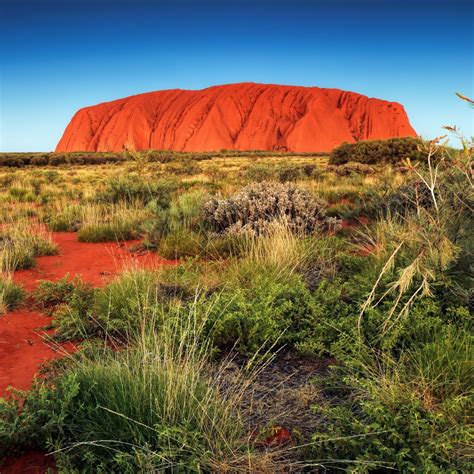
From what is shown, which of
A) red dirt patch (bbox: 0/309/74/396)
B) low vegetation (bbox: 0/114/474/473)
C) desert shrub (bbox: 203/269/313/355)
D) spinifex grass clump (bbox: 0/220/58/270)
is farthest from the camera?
spinifex grass clump (bbox: 0/220/58/270)

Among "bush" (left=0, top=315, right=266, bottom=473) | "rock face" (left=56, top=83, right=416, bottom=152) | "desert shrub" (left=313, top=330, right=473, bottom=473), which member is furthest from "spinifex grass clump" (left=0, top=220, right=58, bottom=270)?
"rock face" (left=56, top=83, right=416, bottom=152)

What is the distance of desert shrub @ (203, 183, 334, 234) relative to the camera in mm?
7254

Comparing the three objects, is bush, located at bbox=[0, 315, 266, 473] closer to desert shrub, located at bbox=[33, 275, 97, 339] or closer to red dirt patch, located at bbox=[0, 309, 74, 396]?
red dirt patch, located at bbox=[0, 309, 74, 396]

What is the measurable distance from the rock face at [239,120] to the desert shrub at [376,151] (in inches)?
2155

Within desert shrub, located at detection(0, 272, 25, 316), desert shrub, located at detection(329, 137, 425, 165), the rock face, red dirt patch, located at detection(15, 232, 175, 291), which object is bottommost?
red dirt patch, located at detection(15, 232, 175, 291)

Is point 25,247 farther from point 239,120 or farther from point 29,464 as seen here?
point 239,120

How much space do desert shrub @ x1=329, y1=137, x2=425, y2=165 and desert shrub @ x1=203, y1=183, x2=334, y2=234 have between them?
18.2 meters

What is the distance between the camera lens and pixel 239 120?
91.9 m

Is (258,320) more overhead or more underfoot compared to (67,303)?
more overhead

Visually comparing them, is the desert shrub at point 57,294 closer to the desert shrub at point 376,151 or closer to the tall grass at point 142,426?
the tall grass at point 142,426

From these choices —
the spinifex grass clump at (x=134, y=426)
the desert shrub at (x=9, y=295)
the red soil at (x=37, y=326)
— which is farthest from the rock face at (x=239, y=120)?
the spinifex grass clump at (x=134, y=426)

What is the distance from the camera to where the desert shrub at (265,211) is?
725 cm

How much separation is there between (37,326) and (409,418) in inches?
136

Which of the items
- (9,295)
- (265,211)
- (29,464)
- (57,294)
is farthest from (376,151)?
(29,464)
